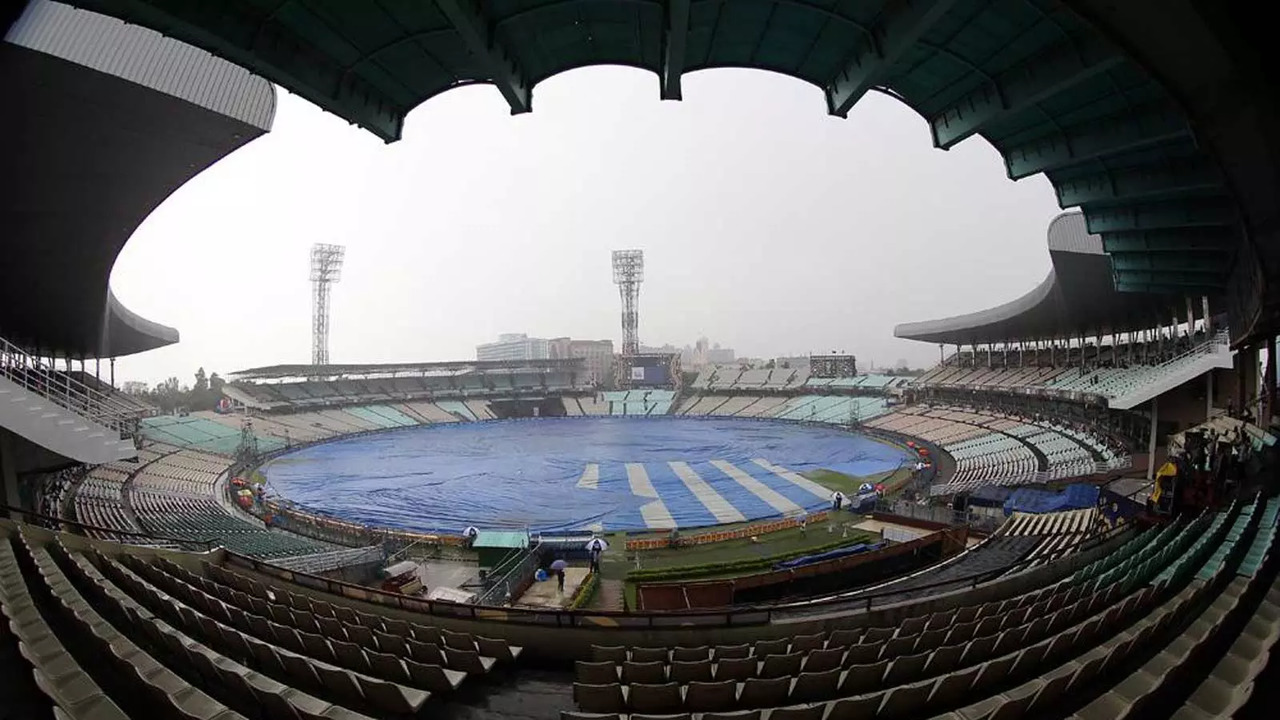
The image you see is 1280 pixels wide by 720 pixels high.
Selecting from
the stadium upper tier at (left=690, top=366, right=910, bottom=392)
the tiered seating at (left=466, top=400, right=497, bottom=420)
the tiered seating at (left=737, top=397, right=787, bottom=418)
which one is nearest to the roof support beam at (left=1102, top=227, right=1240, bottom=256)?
the tiered seating at (left=737, top=397, right=787, bottom=418)

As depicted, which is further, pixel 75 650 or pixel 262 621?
pixel 262 621

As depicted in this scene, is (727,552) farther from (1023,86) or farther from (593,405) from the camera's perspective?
(593,405)

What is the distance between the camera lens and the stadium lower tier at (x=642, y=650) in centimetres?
452

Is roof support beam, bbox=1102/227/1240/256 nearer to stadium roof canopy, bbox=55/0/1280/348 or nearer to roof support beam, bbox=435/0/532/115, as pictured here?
stadium roof canopy, bbox=55/0/1280/348

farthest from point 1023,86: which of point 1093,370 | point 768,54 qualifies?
point 1093,370

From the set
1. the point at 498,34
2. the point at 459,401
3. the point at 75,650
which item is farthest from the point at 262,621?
the point at 459,401

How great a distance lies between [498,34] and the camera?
699 cm

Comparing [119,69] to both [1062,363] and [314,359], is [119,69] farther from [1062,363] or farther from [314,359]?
[314,359]

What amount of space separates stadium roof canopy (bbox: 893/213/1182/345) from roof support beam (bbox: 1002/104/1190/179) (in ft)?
46.2

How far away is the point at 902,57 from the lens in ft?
24.7

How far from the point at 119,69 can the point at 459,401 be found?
238 feet

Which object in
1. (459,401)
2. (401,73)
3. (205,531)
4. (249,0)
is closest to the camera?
(249,0)

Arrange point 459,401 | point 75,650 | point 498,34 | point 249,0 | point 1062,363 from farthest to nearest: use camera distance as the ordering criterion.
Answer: point 459,401
point 1062,363
point 498,34
point 249,0
point 75,650

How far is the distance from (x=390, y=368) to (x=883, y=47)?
78.5 metres
